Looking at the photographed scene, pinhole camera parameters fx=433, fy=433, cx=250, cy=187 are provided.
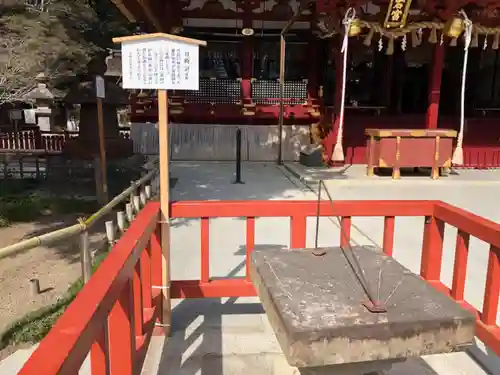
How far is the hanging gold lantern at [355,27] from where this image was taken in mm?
9129

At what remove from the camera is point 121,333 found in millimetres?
1931

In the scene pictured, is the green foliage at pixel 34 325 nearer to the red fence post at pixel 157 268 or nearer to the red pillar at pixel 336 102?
the red fence post at pixel 157 268

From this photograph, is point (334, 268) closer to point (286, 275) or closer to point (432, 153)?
point (286, 275)

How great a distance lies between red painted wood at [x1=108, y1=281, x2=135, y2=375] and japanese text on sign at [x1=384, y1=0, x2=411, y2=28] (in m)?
8.98

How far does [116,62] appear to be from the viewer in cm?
1873

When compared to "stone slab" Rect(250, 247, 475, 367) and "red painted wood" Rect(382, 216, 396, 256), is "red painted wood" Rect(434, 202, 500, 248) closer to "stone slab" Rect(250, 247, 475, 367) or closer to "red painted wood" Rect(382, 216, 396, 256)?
"red painted wood" Rect(382, 216, 396, 256)

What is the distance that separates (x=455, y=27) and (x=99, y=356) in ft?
33.9

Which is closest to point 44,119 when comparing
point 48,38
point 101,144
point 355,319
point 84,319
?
point 48,38

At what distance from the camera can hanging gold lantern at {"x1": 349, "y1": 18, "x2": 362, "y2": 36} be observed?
9.13 metres

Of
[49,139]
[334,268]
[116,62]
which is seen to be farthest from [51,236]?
[116,62]

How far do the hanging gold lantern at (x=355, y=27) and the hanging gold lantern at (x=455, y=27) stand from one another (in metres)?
2.16

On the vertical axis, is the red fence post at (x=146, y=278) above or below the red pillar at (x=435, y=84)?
below

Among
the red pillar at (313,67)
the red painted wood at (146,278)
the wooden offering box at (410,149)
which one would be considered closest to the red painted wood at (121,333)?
the red painted wood at (146,278)

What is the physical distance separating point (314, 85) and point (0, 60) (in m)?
9.15
